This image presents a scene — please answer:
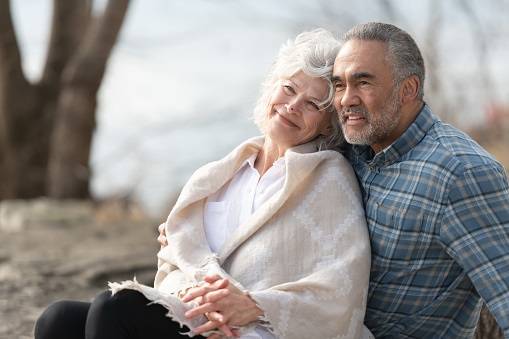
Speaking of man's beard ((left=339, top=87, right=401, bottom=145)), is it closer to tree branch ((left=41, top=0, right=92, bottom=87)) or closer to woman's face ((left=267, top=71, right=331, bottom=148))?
woman's face ((left=267, top=71, right=331, bottom=148))

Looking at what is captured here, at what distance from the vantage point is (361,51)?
2.39 metres

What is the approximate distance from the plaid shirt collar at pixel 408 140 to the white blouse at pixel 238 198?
30 cm

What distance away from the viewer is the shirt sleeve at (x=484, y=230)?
2.19m

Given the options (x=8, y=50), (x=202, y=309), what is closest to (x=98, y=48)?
(x=8, y=50)

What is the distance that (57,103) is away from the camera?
871 cm

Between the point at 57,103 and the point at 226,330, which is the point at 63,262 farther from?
the point at 57,103

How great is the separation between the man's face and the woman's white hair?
0.32 ft

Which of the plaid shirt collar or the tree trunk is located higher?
the plaid shirt collar

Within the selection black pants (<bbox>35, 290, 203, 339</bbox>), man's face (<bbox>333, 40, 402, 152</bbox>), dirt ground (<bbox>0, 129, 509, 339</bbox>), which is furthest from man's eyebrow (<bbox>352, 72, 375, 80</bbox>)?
dirt ground (<bbox>0, 129, 509, 339</bbox>)

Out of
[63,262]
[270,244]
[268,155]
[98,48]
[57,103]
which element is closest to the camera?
[270,244]

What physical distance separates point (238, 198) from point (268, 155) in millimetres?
166

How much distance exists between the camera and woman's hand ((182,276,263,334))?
89.4 inches

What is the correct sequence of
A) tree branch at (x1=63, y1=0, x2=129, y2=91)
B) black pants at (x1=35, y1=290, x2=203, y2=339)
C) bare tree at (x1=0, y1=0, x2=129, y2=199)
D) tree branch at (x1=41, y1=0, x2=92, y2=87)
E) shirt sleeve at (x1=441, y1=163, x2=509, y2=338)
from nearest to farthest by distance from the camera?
1. shirt sleeve at (x1=441, y1=163, x2=509, y2=338)
2. black pants at (x1=35, y1=290, x2=203, y2=339)
3. tree branch at (x1=63, y1=0, x2=129, y2=91)
4. bare tree at (x1=0, y1=0, x2=129, y2=199)
5. tree branch at (x1=41, y1=0, x2=92, y2=87)

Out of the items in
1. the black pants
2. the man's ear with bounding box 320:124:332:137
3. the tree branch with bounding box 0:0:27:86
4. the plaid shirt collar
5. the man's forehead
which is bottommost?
the tree branch with bounding box 0:0:27:86
